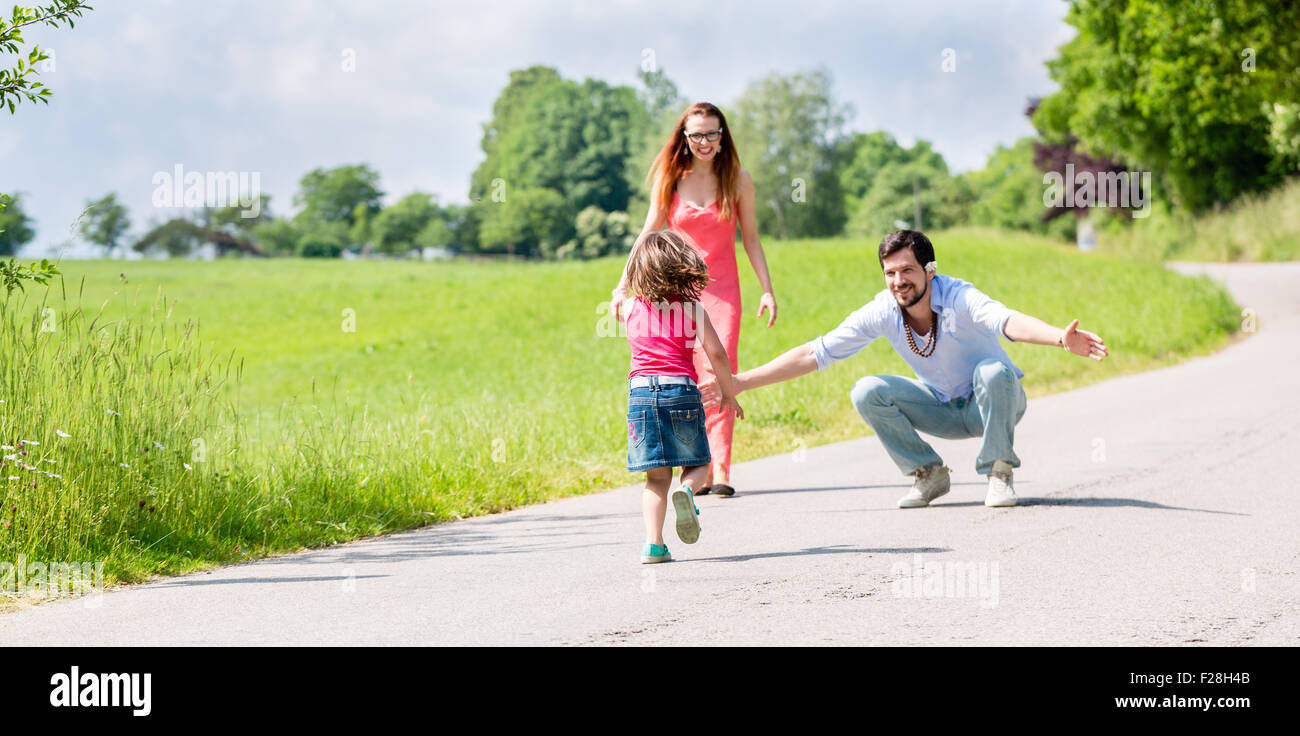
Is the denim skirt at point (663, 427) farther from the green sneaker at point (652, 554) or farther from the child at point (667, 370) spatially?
the green sneaker at point (652, 554)

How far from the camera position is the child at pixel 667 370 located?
5.47 m

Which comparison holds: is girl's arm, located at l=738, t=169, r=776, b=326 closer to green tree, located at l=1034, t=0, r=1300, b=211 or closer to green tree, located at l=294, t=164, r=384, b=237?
green tree, located at l=1034, t=0, r=1300, b=211

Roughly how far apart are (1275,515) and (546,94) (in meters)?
110

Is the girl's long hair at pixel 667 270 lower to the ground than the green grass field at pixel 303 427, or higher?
higher

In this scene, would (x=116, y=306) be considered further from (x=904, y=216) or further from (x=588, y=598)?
(x=904, y=216)

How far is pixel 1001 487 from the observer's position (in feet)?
22.6

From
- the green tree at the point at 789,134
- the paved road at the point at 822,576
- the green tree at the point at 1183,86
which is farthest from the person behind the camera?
the green tree at the point at 789,134

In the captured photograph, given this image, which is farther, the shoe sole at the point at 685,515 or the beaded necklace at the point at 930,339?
the beaded necklace at the point at 930,339

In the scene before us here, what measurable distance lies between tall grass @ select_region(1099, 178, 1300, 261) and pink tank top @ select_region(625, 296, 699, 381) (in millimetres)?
33832

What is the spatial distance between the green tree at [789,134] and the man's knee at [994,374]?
276 feet

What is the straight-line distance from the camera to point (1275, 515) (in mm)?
6516

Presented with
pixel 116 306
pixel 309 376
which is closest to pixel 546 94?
pixel 309 376

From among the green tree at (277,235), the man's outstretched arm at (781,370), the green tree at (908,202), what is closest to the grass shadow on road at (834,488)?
the man's outstretched arm at (781,370)
